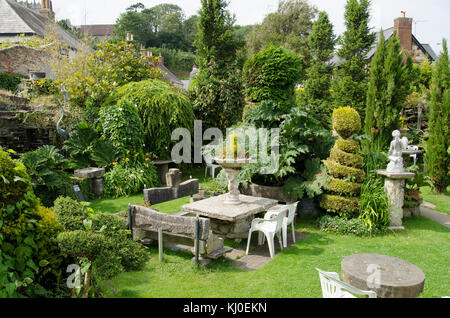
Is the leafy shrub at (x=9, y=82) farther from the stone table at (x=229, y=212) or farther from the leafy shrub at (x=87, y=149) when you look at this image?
the stone table at (x=229, y=212)

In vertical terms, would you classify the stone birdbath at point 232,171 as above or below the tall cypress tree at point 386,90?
below

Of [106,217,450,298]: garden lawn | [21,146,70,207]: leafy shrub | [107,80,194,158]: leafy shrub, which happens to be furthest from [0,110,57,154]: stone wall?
[106,217,450,298]: garden lawn

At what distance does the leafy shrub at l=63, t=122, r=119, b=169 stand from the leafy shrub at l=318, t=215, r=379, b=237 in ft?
20.7

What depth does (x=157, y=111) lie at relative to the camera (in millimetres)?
11406

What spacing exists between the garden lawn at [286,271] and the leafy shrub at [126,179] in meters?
3.92

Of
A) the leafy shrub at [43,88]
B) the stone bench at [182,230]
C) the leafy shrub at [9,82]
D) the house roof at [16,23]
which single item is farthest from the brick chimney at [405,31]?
the stone bench at [182,230]

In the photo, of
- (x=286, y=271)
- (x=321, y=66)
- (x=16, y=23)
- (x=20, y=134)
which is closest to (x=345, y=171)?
(x=286, y=271)

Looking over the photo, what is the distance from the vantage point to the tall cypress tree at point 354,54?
14.4 meters

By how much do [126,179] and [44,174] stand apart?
103 inches

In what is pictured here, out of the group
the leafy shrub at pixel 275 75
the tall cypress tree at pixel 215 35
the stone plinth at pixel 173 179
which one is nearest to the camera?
the stone plinth at pixel 173 179

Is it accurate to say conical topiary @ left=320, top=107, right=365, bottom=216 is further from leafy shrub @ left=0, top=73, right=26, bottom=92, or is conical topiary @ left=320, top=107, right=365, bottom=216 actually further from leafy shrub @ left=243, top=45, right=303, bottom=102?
leafy shrub @ left=0, top=73, right=26, bottom=92
